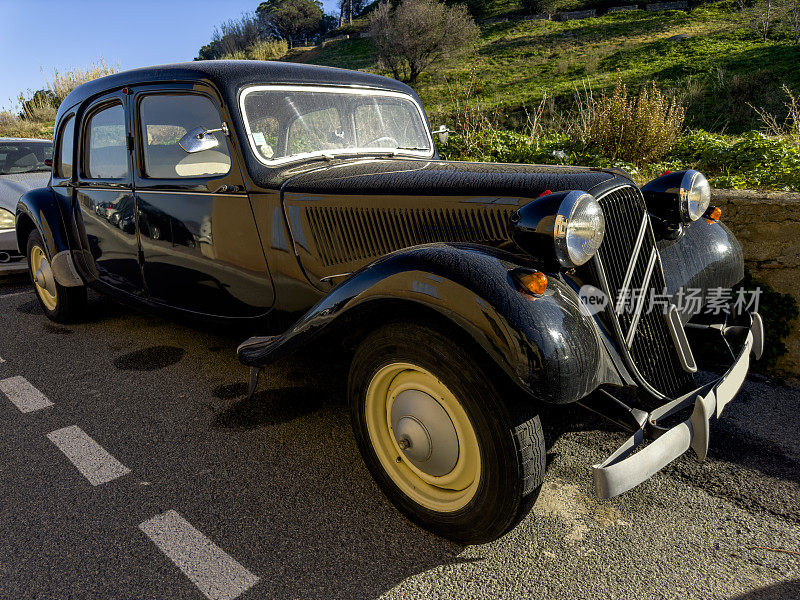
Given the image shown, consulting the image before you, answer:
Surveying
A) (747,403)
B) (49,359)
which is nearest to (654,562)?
(747,403)

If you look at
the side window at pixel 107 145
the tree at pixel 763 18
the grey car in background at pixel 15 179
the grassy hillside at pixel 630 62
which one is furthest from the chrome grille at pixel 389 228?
the tree at pixel 763 18

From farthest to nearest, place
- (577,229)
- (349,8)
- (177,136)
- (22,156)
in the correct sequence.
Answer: (349,8)
(22,156)
(177,136)
(577,229)

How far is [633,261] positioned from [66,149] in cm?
376

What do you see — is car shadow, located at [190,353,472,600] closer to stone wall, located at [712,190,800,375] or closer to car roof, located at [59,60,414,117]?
car roof, located at [59,60,414,117]

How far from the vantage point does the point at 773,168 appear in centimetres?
470

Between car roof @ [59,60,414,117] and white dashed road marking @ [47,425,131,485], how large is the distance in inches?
70.4

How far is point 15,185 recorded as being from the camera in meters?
5.66

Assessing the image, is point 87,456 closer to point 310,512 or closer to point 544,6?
point 310,512

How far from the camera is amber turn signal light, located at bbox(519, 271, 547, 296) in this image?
64.4 inches

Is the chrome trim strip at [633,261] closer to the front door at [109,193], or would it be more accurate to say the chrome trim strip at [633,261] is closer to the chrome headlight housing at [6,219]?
the front door at [109,193]

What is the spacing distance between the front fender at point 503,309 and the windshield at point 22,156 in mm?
6264

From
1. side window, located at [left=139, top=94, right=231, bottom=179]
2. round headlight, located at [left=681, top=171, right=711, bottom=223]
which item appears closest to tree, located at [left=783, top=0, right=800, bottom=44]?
round headlight, located at [left=681, top=171, right=711, bottom=223]

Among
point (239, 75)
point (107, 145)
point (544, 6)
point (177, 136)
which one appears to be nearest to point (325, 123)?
point (239, 75)

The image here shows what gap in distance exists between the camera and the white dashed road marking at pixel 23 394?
291 cm
